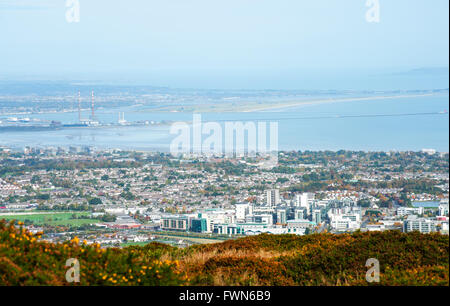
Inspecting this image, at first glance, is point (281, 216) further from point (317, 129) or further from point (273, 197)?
point (317, 129)

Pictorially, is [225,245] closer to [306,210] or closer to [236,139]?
[306,210]

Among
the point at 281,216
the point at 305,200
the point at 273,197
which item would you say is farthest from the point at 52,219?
the point at 305,200

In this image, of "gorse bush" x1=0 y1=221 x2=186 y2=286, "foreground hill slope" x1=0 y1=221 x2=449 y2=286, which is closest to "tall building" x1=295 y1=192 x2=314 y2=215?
"foreground hill slope" x1=0 y1=221 x2=449 y2=286

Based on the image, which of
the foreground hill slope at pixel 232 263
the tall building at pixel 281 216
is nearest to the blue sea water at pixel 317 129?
the tall building at pixel 281 216

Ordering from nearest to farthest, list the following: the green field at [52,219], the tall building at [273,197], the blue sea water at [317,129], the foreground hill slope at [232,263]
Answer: the foreground hill slope at [232,263], the green field at [52,219], the tall building at [273,197], the blue sea water at [317,129]

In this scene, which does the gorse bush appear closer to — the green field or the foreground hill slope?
the foreground hill slope

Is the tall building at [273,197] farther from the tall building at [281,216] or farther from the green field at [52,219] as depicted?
the green field at [52,219]

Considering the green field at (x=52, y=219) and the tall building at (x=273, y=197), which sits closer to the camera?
the green field at (x=52, y=219)
